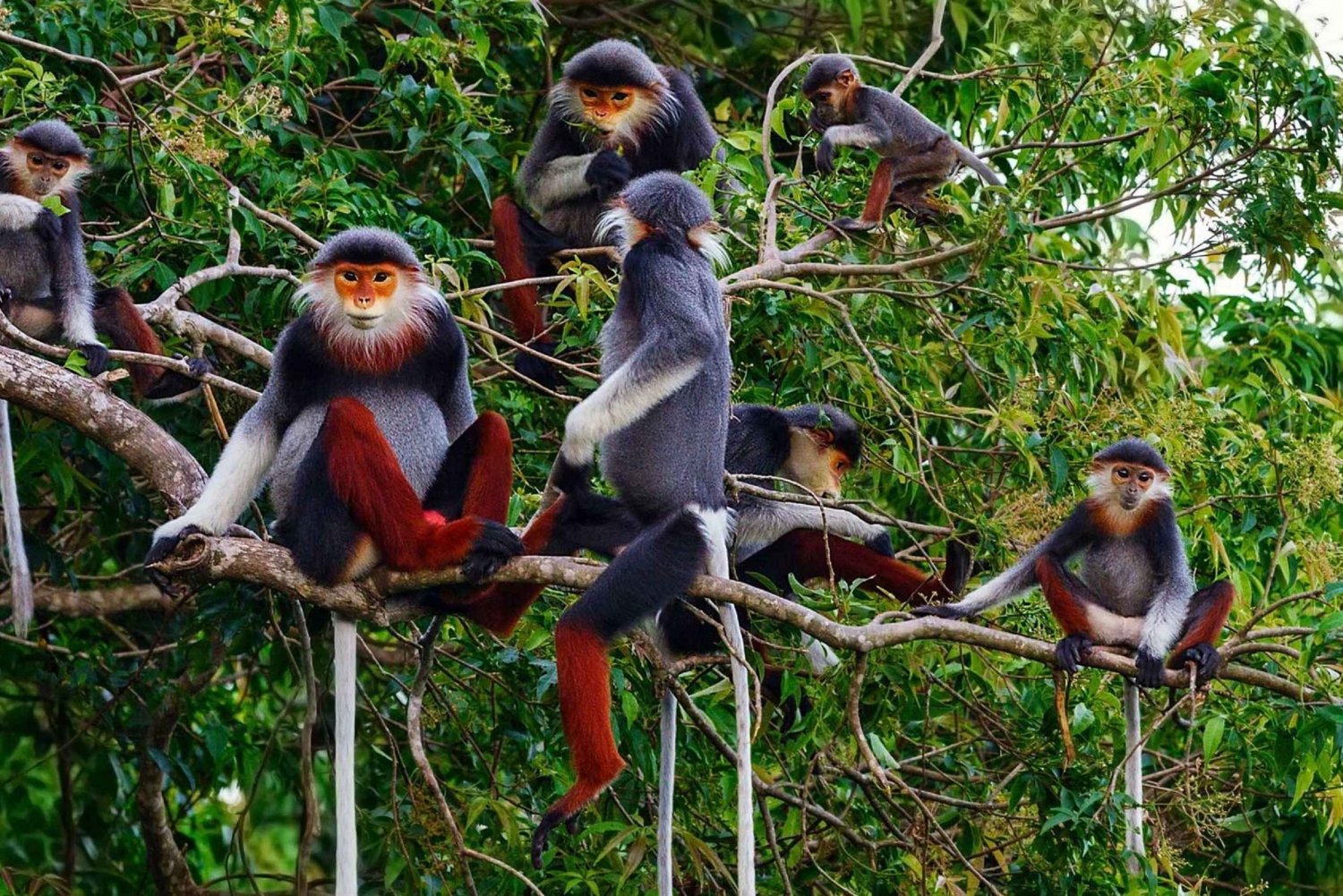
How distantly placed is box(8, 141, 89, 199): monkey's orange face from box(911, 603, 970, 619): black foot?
9.16 ft

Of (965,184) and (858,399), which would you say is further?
(965,184)

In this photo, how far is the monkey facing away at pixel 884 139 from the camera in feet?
17.9

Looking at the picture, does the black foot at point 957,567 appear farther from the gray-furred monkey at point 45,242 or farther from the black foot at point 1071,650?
the gray-furred monkey at point 45,242

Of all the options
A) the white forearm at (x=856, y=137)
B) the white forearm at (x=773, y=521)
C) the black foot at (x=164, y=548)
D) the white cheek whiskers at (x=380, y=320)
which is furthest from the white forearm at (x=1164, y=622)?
the black foot at (x=164, y=548)

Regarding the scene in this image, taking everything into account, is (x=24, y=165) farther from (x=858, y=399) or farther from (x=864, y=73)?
(x=864, y=73)

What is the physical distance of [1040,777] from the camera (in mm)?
4070

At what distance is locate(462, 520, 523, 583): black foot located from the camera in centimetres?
353

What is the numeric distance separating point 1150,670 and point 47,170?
11.3 ft

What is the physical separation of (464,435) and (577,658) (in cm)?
61

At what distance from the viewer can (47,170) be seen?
16.6ft

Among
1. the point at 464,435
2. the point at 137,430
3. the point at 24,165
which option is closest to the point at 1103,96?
the point at 464,435

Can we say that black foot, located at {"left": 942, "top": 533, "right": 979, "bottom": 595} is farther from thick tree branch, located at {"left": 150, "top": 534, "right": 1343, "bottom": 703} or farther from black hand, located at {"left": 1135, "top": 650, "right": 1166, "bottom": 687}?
thick tree branch, located at {"left": 150, "top": 534, "right": 1343, "bottom": 703}

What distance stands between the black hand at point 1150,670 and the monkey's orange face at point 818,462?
124 cm

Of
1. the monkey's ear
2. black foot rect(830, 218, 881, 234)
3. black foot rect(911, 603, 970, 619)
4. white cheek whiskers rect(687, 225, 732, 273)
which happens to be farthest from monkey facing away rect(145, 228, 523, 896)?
black foot rect(830, 218, 881, 234)
